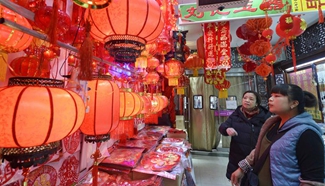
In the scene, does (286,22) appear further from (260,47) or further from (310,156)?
(310,156)

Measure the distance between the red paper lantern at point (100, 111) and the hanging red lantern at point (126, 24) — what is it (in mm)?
241

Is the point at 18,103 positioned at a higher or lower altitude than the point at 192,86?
lower

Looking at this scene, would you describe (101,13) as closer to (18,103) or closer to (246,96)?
(18,103)

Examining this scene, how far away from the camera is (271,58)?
2592 millimetres

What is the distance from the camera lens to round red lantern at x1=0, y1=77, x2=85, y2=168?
1.54 ft

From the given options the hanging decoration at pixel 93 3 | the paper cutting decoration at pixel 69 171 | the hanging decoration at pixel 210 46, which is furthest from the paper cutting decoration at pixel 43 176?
the hanging decoration at pixel 210 46

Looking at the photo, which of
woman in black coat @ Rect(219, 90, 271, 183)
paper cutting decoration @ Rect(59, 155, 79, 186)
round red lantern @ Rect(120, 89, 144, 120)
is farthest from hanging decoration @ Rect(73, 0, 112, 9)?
woman in black coat @ Rect(219, 90, 271, 183)

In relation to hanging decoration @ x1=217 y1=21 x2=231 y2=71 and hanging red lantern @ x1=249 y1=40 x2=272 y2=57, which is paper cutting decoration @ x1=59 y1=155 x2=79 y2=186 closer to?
hanging decoration @ x1=217 y1=21 x2=231 y2=71

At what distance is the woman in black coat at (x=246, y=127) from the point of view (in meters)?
2.04

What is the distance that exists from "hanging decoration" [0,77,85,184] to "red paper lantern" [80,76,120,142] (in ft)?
1.08

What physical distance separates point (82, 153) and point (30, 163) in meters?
1.21

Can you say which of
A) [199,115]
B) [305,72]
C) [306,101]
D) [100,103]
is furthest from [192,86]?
[100,103]

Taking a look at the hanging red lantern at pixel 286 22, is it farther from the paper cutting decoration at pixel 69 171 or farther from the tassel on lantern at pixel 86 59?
the paper cutting decoration at pixel 69 171

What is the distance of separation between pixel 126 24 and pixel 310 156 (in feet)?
4.91
